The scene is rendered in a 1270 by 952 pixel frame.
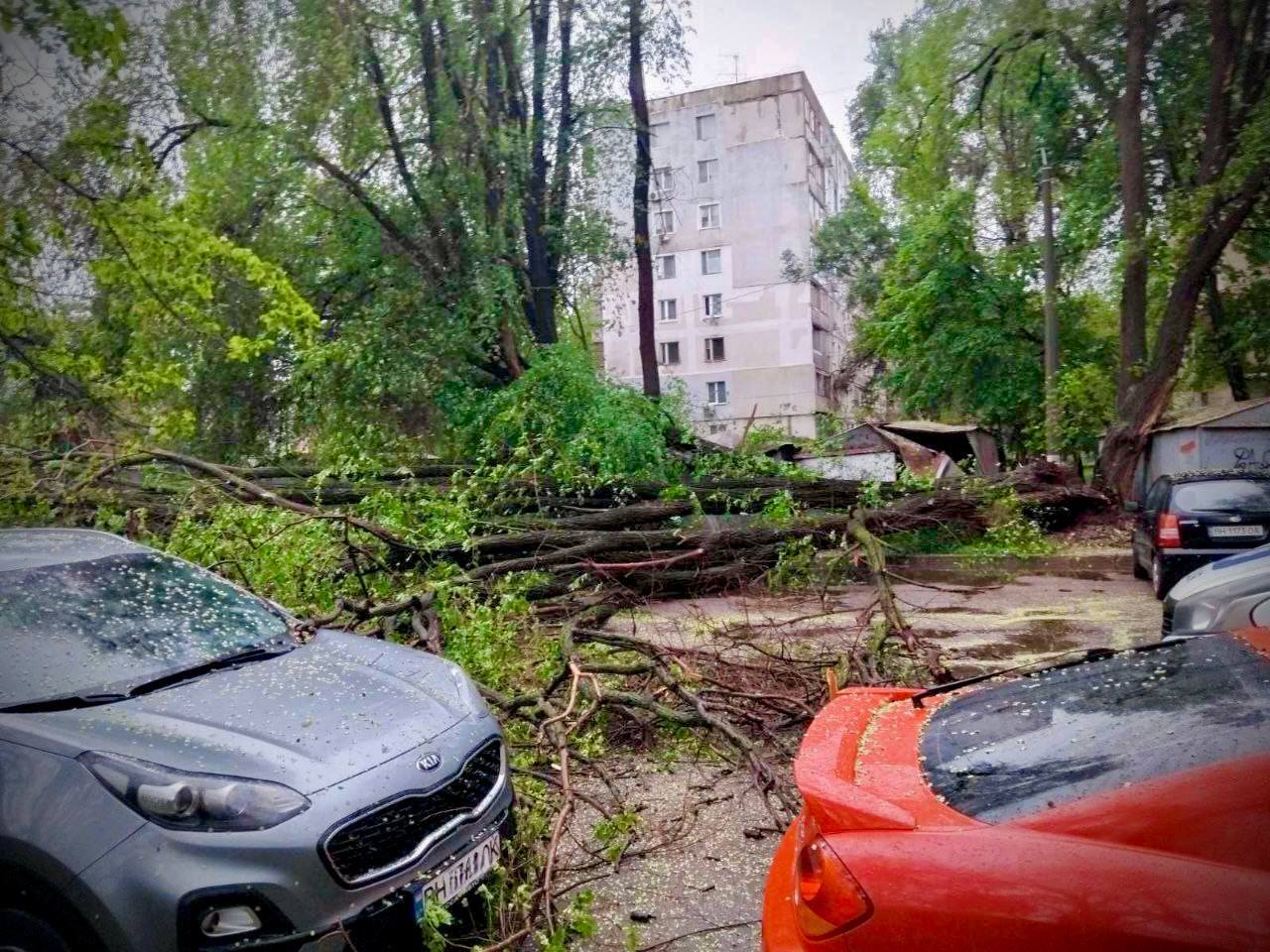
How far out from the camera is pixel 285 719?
3.10 meters

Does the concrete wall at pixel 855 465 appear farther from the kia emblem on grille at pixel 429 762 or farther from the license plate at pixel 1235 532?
the kia emblem on grille at pixel 429 762

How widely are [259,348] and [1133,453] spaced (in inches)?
559

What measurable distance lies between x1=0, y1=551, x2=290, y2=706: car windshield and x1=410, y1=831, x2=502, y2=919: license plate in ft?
4.07

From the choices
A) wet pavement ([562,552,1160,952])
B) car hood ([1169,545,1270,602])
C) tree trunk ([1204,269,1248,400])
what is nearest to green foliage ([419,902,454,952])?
wet pavement ([562,552,1160,952])

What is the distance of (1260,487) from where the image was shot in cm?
954

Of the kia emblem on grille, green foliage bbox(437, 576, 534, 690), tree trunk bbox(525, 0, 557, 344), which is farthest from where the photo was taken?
tree trunk bbox(525, 0, 557, 344)

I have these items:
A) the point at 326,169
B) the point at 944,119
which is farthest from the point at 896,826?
the point at 944,119

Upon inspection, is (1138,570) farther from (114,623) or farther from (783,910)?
(114,623)

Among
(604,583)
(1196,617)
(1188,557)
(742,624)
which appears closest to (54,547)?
(604,583)

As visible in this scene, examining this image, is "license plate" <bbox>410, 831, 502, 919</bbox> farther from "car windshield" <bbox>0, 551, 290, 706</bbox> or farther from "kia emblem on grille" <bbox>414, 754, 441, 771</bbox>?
"car windshield" <bbox>0, 551, 290, 706</bbox>

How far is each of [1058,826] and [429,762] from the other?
194cm

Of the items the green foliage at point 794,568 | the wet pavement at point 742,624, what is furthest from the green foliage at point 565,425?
the wet pavement at point 742,624

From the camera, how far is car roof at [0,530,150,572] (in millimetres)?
3764

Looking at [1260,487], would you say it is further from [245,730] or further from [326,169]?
[326,169]
